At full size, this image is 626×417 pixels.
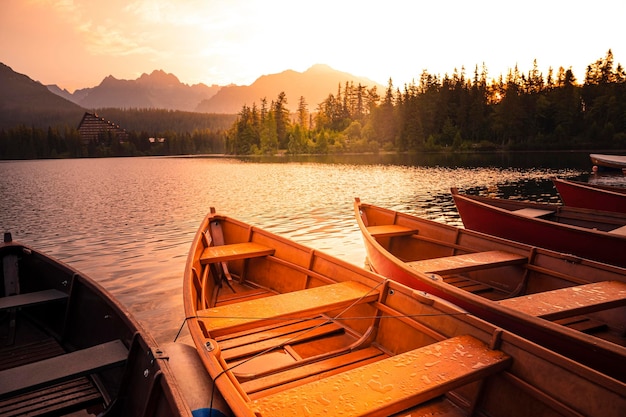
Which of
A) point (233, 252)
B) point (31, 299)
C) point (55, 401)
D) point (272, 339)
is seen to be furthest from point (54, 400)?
point (233, 252)

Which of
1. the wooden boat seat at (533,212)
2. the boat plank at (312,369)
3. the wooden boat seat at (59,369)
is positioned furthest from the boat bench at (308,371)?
the wooden boat seat at (533,212)

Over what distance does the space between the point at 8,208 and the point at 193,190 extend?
53.4 ft

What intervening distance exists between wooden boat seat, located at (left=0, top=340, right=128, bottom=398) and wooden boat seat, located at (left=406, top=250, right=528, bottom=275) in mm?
5081

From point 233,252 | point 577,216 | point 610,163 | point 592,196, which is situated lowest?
point 233,252

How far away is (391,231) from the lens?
10.3m

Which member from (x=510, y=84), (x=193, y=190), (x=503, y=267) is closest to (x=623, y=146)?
(x=510, y=84)

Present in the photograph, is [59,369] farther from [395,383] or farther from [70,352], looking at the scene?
[395,383]

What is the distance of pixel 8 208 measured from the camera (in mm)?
31391

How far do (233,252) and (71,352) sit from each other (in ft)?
11.7

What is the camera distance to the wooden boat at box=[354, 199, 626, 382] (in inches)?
176

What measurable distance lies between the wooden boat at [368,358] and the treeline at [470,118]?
11457 cm

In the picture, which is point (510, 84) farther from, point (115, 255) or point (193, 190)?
point (115, 255)

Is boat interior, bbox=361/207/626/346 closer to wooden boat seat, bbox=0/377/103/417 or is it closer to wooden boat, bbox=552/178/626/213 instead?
wooden boat seat, bbox=0/377/103/417

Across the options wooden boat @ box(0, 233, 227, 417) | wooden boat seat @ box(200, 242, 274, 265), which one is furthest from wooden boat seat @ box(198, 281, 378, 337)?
wooden boat seat @ box(200, 242, 274, 265)
